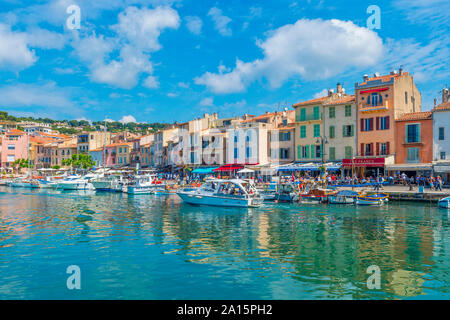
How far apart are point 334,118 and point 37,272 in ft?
148

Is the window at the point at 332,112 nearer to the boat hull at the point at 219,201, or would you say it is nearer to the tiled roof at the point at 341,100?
the tiled roof at the point at 341,100

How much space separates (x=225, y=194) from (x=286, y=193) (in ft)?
24.1

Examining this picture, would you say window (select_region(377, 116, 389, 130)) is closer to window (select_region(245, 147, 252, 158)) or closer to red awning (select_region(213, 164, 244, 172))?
window (select_region(245, 147, 252, 158))

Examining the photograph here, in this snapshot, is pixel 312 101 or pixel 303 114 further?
pixel 303 114

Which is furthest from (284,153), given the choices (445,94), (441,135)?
(445,94)

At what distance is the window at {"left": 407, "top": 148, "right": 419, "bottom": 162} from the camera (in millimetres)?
44562

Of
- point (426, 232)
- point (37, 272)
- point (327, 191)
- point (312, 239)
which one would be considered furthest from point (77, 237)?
point (327, 191)

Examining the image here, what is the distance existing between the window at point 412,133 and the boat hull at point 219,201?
22.7 meters

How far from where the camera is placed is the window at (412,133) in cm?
4457

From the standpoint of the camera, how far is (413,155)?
147ft

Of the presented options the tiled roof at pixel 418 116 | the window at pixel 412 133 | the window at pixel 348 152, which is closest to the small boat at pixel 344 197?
the window at pixel 412 133

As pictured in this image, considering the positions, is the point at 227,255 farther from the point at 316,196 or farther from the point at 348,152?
the point at 348,152
